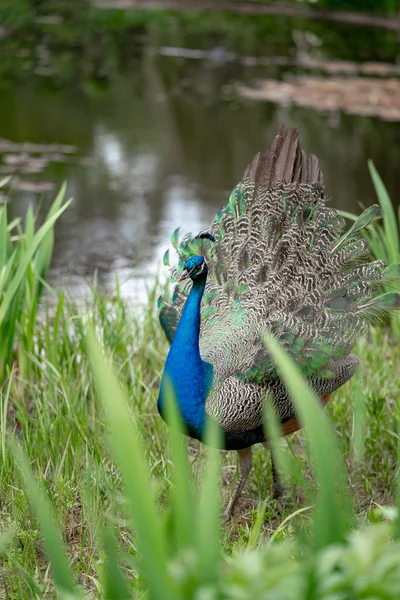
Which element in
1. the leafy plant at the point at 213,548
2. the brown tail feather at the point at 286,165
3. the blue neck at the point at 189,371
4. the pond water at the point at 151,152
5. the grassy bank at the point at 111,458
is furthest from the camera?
the pond water at the point at 151,152

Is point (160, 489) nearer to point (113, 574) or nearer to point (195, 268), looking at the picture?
point (195, 268)

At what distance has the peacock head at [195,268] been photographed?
8.48 feet

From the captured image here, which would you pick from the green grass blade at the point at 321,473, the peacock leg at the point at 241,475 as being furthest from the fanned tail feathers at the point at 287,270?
the green grass blade at the point at 321,473

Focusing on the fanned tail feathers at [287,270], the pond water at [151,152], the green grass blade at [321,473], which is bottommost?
the green grass blade at [321,473]

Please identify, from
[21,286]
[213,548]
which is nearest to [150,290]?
[21,286]

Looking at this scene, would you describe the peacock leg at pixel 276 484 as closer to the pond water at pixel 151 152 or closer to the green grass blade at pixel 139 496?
the green grass blade at pixel 139 496

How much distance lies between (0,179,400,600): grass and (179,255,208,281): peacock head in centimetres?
47

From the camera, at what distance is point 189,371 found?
2541 millimetres

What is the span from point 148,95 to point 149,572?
31.3ft

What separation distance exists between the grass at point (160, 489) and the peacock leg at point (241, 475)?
51 millimetres

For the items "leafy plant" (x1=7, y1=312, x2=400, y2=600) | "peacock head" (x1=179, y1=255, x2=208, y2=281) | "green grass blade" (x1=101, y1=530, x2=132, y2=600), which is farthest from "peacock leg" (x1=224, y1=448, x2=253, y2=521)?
"green grass blade" (x1=101, y1=530, x2=132, y2=600)

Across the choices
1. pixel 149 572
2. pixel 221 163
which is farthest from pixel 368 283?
pixel 221 163

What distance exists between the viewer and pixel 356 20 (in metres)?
16.8

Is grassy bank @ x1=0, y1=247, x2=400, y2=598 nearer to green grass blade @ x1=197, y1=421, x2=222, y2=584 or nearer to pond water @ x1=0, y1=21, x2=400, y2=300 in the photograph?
green grass blade @ x1=197, y1=421, x2=222, y2=584
